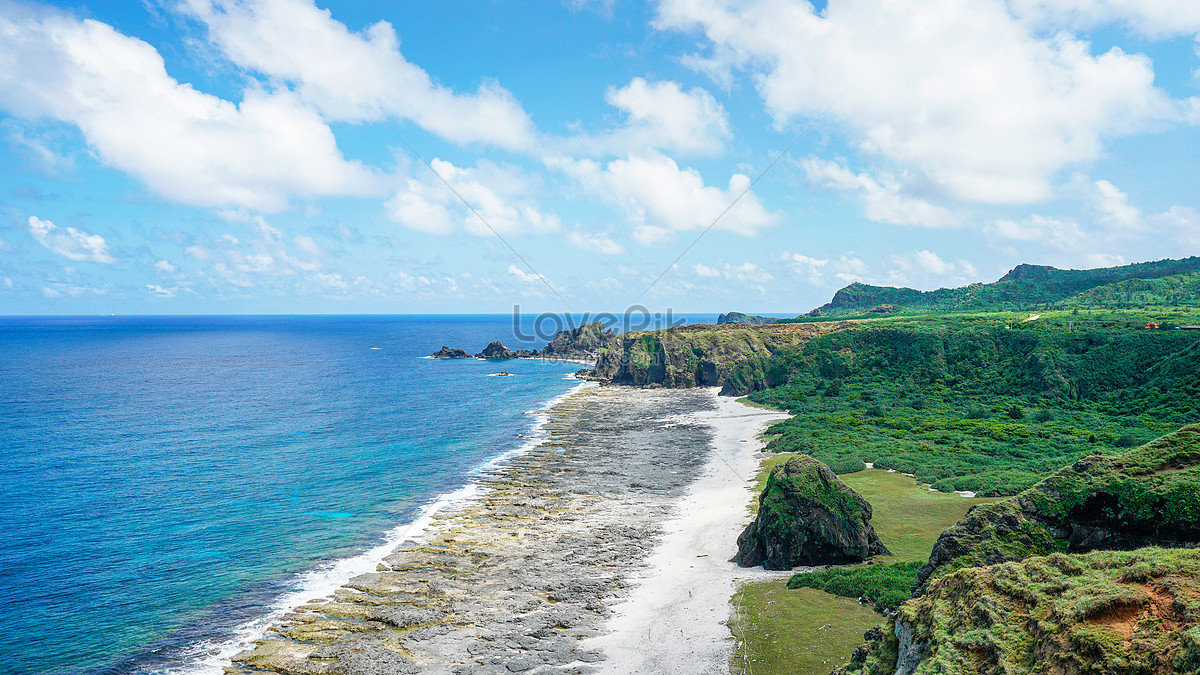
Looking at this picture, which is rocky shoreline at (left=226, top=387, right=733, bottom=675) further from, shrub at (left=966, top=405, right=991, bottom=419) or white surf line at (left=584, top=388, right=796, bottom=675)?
shrub at (left=966, top=405, right=991, bottom=419)

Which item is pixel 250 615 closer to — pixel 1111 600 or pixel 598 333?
pixel 1111 600

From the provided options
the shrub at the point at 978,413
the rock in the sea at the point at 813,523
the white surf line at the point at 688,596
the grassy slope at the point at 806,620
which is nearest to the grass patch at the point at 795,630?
the grassy slope at the point at 806,620

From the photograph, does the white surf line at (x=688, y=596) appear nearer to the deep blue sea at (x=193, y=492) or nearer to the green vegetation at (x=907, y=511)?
the green vegetation at (x=907, y=511)

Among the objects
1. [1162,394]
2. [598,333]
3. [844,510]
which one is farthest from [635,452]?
[598,333]

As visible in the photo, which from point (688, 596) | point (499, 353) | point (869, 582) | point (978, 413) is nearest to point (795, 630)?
point (869, 582)

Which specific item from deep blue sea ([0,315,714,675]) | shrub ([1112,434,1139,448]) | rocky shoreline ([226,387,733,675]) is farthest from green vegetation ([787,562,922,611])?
shrub ([1112,434,1139,448])

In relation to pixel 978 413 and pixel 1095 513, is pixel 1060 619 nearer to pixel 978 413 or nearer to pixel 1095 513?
pixel 1095 513
